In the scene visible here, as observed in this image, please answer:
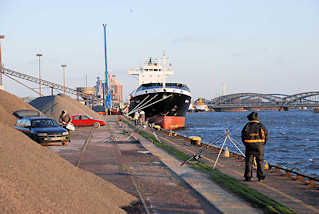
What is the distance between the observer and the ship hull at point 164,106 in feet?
164

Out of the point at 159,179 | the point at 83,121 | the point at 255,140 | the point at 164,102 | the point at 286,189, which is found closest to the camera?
the point at 286,189

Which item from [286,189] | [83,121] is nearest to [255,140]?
[286,189]

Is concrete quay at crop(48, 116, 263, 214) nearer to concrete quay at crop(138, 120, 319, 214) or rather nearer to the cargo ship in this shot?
concrete quay at crop(138, 120, 319, 214)

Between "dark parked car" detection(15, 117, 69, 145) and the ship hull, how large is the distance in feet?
93.0

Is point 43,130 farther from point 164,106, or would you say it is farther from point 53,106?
point 164,106

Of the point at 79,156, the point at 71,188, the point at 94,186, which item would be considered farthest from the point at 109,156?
the point at 71,188

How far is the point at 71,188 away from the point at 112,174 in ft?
16.4

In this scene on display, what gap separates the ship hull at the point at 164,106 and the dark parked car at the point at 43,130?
28.3 meters

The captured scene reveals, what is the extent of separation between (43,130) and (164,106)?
32107mm

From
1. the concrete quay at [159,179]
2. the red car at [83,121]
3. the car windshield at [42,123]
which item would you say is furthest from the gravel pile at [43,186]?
the red car at [83,121]

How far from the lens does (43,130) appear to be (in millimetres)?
19656

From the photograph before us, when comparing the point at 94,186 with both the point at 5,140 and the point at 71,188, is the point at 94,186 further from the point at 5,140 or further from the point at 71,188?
the point at 5,140

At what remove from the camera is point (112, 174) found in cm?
1191

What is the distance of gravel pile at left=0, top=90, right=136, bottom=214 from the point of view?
5441 mm
